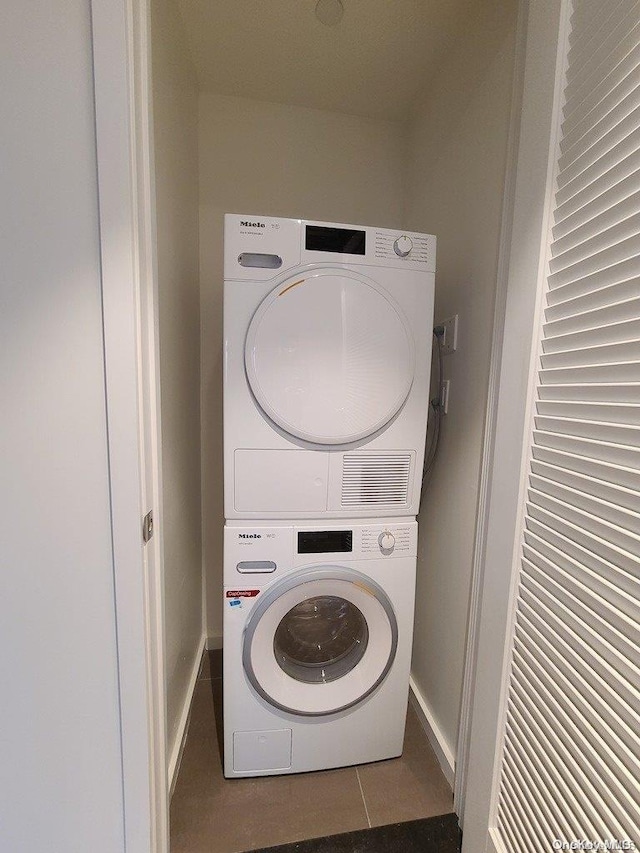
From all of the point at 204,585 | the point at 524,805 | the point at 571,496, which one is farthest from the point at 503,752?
the point at 204,585

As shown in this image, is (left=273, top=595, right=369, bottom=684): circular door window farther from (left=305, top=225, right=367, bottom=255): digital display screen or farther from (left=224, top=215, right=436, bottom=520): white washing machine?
(left=305, top=225, right=367, bottom=255): digital display screen

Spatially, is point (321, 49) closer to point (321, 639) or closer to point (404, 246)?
point (404, 246)

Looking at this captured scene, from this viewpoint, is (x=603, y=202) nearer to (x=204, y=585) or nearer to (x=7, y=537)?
(x=7, y=537)

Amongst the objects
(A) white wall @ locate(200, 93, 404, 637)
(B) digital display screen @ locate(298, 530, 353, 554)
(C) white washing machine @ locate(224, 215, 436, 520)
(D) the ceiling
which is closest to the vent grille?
(C) white washing machine @ locate(224, 215, 436, 520)

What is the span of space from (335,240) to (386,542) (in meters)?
0.96

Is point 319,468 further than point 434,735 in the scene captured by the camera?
No

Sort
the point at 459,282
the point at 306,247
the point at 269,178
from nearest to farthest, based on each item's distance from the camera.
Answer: the point at 306,247, the point at 459,282, the point at 269,178

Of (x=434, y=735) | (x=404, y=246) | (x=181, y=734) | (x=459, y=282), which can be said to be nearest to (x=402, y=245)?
(x=404, y=246)

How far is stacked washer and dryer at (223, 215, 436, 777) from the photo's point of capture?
42.0 inches

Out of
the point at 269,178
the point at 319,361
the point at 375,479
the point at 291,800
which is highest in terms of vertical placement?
the point at 269,178

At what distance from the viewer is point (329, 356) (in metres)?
1.09

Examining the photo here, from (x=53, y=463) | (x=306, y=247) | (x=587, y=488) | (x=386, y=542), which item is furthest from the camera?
(x=386, y=542)

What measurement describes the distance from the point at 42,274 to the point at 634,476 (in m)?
1.13

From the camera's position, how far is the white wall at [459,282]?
110cm
